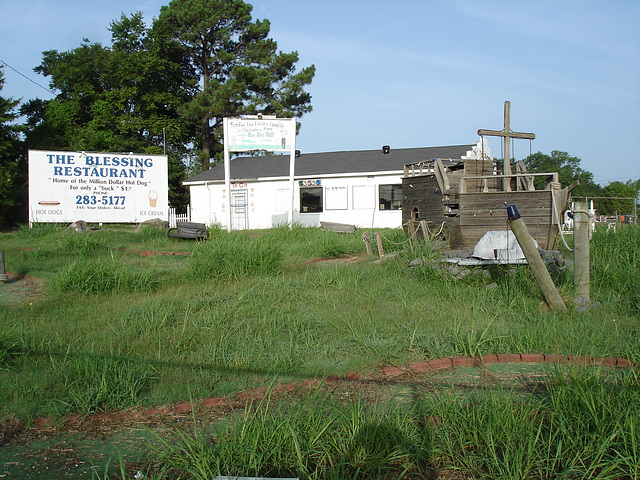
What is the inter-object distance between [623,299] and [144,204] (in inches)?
688

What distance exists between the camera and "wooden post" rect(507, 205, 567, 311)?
6844mm

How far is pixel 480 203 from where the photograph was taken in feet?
34.9

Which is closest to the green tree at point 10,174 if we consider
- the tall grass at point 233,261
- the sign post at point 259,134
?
the sign post at point 259,134

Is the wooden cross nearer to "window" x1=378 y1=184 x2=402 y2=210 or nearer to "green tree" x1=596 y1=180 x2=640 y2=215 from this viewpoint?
"window" x1=378 y1=184 x2=402 y2=210

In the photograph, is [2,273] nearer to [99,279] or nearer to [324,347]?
[99,279]

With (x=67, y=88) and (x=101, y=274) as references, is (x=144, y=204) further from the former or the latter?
(x=67, y=88)

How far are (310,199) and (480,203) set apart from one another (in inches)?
635

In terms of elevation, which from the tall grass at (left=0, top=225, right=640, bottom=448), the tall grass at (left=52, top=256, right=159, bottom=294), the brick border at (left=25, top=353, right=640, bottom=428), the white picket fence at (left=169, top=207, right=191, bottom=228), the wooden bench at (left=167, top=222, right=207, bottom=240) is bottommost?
the brick border at (left=25, top=353, right=640, bottom=428)

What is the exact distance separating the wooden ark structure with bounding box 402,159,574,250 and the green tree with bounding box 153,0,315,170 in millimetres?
25452

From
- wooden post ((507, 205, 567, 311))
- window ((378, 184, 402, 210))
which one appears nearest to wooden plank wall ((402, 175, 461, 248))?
wooden post ((507, 205, 567, 311))

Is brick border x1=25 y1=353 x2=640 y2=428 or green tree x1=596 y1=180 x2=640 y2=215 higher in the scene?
green tree x1=596 y1=180 x2=640 y2=215

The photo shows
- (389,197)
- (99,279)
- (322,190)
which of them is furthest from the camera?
(322,190)

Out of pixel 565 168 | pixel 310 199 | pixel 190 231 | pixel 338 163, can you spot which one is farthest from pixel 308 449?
pixel 565 168

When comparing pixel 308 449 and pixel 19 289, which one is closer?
pixel 308 449
